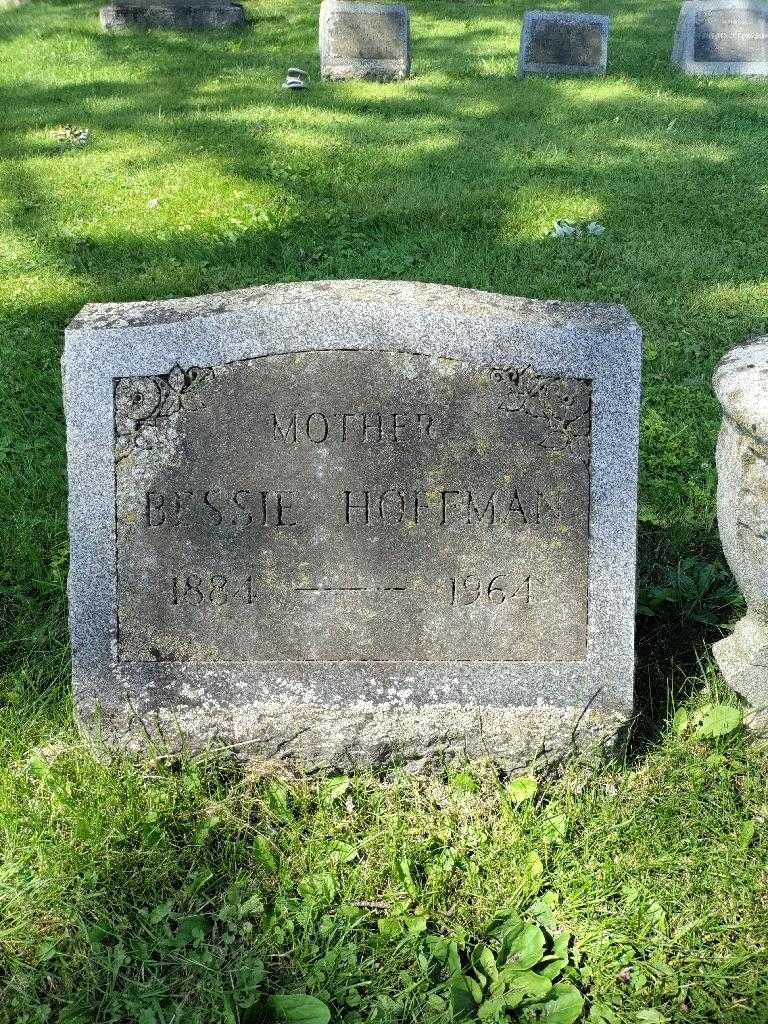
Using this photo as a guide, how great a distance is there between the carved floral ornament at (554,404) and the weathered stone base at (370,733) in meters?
0.66

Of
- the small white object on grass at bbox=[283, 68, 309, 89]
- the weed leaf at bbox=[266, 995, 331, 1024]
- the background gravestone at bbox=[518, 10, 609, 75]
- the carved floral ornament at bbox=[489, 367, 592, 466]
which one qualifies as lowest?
the weed leaf at bbox=[266, 995, 331, 1024]

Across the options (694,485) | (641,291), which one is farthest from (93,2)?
(694,485)

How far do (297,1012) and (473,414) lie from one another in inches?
53.1

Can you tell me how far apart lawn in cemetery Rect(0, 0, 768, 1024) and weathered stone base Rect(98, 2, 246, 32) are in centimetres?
337

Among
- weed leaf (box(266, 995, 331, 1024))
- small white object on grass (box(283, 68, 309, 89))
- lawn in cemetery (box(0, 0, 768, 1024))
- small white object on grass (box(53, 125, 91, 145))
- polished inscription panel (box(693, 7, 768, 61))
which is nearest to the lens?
weed leaf (box(266, 995, 331, 1024))

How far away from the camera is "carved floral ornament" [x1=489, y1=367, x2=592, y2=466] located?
246cm

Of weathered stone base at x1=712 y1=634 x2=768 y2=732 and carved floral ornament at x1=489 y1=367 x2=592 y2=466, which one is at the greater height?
carved floral ornament at x1=489 y1=367 x2=592 y2=466

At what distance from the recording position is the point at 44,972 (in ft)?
7.06

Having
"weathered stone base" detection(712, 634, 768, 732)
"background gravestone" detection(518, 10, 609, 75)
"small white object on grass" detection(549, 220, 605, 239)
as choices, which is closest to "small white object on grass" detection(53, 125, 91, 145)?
"small white object on grass" detection(549, 220, 605, 239)

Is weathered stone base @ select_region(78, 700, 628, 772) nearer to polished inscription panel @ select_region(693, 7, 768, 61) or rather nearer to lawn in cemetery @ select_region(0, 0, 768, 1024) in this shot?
lawn in cemetery @ select_region(0, 0, 768, 1024)

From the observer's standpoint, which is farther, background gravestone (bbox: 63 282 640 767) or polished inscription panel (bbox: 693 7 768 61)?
polished inscription panel (bbox: 693 7 768 61)

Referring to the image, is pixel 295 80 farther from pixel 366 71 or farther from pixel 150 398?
pixel 150 398

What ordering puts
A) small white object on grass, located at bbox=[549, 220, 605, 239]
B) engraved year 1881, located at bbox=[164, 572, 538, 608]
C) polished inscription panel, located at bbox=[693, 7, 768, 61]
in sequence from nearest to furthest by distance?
engraved year 1881, located at bbox=[164, 572, 538, 608] < small white object on grass, located at bbox=[549, 220, 605, 239] < polished inscription panel, located at bbox=[693, 7, 768, 61]

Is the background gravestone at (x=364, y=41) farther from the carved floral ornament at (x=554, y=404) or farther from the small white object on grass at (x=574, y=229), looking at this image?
the carved floral ornament at (x=554, y=404)
